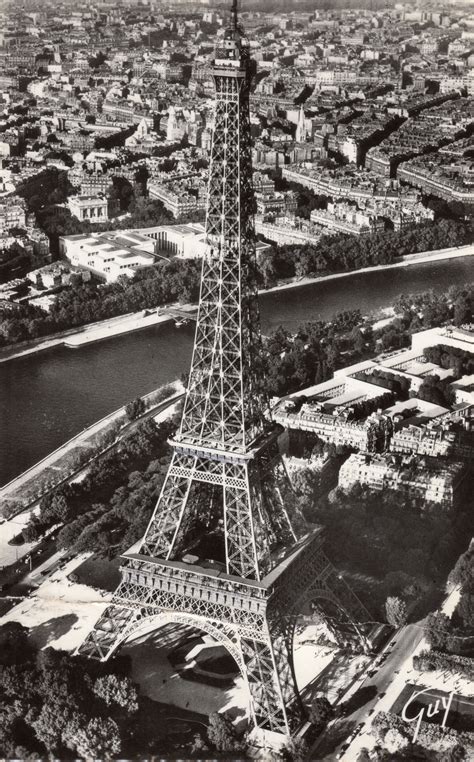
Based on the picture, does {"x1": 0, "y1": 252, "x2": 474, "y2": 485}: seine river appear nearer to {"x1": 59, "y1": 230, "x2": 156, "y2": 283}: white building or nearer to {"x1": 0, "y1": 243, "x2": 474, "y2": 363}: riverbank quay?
{"x1": 0, "y1": 243, "x2": 474, "y2": 363}: riverbank quay

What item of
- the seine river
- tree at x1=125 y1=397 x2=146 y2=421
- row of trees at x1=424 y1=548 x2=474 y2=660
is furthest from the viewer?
tree at x1=125 y1=397 x2=146 y2=421

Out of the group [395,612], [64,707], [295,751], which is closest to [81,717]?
[64,707]

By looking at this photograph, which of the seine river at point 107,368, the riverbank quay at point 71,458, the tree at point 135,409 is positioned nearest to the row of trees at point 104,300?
the seine river at point 107,368

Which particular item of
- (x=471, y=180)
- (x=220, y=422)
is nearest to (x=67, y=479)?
(x=220, y=422)

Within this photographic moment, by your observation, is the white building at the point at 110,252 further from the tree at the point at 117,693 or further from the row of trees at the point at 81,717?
the tree at the point at 117,693

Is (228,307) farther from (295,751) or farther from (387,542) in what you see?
(387,542)

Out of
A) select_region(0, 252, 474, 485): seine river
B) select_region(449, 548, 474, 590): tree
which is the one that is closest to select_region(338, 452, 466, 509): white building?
select_region(449, 548, 474, 590): tree

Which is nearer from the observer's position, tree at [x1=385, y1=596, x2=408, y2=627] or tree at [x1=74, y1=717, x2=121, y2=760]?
tree at [x1=74, y1=717, x2=121, y2=760]
